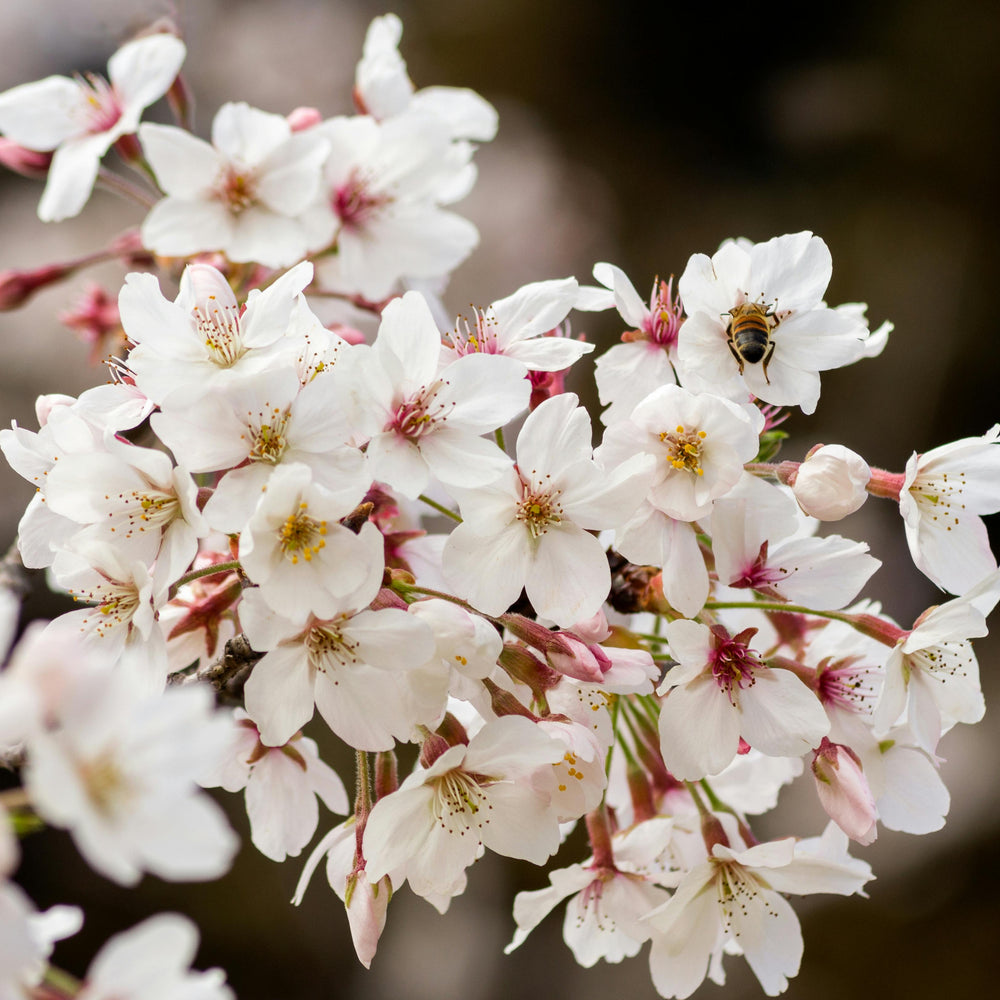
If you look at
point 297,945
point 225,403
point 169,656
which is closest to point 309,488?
point 225,403

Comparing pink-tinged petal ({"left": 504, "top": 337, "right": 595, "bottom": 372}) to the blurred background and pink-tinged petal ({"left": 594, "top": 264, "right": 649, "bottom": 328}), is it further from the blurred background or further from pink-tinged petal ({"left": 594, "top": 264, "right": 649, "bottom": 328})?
the blurred background

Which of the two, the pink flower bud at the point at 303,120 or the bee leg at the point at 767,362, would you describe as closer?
the bee leg at the point at 767,362

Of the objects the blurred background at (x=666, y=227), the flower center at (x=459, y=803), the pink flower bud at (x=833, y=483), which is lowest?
the blurred background at (x=666, y=227)

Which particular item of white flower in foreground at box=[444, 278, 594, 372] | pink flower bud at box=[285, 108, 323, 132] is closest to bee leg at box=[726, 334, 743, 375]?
white flower in foreground at box=[444, 278, 594, 372]

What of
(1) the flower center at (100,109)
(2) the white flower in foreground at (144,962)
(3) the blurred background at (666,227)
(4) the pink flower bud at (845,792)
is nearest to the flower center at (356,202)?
(1) the flower center at (100,109)

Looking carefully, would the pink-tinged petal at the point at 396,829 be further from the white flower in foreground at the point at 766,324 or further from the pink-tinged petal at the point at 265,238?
the pink-tinged petal at the point at 265,238

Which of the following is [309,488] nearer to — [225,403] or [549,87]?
[225,403]

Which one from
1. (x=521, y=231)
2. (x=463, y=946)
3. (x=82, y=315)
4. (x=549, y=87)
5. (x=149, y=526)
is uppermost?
(x=149, y=526)
